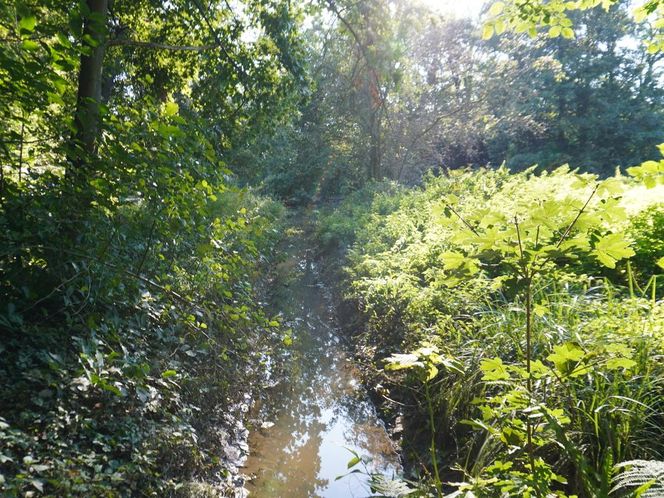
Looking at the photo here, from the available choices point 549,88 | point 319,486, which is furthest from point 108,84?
point 549,88

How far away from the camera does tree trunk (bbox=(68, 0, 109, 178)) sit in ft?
7.62

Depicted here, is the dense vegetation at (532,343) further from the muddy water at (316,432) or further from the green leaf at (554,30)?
the green leaf at (554,30)

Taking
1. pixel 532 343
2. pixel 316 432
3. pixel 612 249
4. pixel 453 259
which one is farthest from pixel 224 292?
pixel 612 249

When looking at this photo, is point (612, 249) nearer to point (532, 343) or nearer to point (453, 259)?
point (453, 259)

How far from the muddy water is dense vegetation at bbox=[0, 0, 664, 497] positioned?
0.28 metres

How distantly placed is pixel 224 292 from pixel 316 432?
76.5 inches

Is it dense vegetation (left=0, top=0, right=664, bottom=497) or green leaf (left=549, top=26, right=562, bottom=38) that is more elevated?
green leaf (left=549, top=26, right=562, bottom=38)

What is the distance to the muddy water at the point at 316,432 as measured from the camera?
3.49 metres

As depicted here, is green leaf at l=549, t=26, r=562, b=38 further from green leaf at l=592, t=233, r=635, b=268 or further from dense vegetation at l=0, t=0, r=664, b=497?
green leaf at l=592, t=233, r=635, b=268

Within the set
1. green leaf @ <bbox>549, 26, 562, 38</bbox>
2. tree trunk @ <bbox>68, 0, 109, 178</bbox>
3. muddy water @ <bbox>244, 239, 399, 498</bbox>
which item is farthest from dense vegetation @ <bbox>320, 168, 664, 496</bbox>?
tree trunk @ <bbox>68, 0, 109, 178</bbox>

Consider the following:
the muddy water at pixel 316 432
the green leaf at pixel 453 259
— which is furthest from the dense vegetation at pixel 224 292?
the muddy water at pixel 316 432

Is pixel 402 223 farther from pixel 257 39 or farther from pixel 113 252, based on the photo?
pixel 113 252

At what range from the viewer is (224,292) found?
3258mm

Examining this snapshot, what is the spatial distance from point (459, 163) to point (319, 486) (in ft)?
70.9
